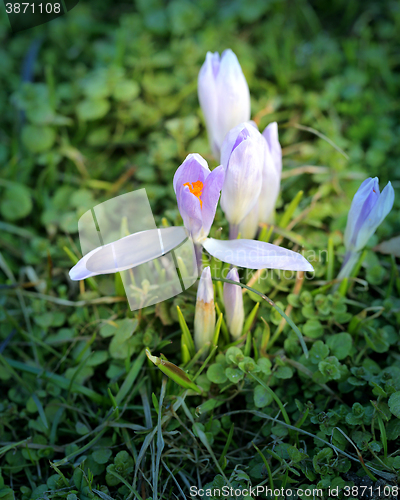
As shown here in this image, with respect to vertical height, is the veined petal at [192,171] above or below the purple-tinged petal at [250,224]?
above

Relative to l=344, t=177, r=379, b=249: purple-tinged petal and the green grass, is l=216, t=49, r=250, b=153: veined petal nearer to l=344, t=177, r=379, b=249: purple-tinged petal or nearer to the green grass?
the green grass

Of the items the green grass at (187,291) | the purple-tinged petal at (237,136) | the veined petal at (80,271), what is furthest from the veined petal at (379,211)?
the veined petal at (80,271)

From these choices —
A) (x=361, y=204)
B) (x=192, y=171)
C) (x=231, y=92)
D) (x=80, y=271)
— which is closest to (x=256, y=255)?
(x=192, y=171)

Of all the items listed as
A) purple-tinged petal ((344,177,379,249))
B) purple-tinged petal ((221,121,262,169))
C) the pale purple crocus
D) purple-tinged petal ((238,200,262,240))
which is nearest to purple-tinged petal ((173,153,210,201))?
the pale purple crocus

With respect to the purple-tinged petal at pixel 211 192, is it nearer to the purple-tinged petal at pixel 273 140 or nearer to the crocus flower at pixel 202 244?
the crocus flower at pixel 202 244

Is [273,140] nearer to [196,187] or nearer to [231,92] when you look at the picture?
[231,92]

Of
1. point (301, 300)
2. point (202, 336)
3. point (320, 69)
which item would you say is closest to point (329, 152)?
point (320, 69)
